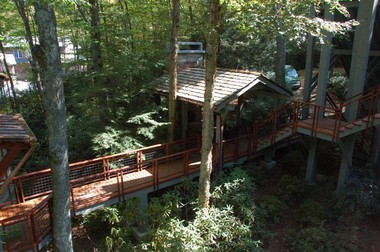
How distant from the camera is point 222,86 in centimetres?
871

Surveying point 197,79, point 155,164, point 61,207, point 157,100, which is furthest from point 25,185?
point 197,79

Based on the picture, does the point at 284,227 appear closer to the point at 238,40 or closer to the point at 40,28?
the point at 40,28

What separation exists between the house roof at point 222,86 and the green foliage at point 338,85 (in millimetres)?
Answer: 9146

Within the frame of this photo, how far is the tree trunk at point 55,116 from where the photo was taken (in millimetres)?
4973

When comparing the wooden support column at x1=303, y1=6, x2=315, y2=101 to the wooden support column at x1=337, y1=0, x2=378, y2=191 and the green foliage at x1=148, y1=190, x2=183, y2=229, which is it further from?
the green foliage at x1=148, y1=190, x2=183, y2=229

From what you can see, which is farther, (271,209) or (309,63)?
(309,63)

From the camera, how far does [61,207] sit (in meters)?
5.88

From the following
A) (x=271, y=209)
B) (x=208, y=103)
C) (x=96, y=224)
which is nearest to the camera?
(x=208, y=103)

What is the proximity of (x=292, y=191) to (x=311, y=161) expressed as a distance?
3.98ft

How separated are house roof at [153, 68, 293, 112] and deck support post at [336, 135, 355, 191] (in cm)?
233

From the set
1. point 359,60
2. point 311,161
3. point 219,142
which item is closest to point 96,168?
point 219,142

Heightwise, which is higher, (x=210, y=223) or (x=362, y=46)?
(x=362, y=46)

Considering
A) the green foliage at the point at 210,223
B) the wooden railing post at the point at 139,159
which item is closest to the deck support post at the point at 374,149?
the green foliage at the point at 210,223

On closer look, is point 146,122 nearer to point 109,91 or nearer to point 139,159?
point 139,159
